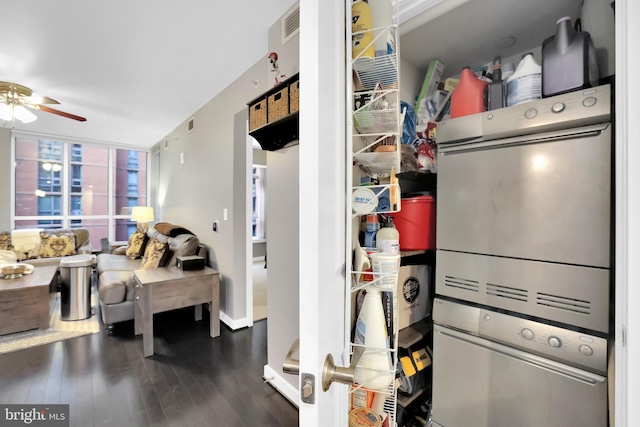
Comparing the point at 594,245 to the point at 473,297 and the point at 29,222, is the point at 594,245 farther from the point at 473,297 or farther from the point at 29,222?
the point at 29,222

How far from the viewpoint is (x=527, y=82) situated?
39.9 inches

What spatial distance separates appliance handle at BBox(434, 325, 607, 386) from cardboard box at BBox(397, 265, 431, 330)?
170mm

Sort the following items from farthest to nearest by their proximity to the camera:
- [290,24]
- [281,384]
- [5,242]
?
1. [5,242]
2. [281,384]
3. [290,24]

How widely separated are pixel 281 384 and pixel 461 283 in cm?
146

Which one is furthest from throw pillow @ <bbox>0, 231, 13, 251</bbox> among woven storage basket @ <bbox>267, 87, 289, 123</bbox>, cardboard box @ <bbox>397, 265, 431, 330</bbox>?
cardboard box @ <bbox>397, 265, 431, 330</bbox>

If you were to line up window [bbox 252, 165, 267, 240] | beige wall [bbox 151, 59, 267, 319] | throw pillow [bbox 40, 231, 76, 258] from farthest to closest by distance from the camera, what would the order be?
window [bbox 252, 165, 267, 240], throw pillow [bbox 40, 231, 76, 258], beige wall [bbox 151, 59, 267, 319]

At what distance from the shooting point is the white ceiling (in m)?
1.76

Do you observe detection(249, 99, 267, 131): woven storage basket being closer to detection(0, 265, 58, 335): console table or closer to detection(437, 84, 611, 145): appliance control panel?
detection(437, 84, 611, 145): appliance control panel

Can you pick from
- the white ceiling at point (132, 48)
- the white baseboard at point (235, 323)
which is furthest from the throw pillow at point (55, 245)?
the white baseboard at point (235, 323)

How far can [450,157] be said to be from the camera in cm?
117

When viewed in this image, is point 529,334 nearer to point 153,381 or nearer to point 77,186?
point 153,381

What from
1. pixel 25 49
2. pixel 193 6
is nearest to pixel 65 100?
pixel 25 49

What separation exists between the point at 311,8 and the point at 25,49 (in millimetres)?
3011
